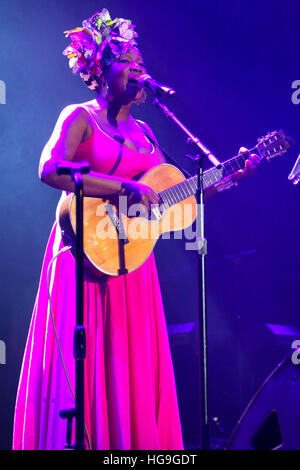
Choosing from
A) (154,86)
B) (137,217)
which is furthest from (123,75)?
(137,217)

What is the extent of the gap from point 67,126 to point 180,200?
2.37ft

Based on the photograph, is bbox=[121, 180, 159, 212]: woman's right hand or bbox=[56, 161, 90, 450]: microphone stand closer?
bbox=[56, 161, 90, 450]: microphone stand

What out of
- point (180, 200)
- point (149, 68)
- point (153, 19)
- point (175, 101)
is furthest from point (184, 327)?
point (153, 19)

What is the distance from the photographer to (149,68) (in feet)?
13.5

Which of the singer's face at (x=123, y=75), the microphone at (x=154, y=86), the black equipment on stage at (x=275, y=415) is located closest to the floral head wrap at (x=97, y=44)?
the singer's face at (x=123, y=75)

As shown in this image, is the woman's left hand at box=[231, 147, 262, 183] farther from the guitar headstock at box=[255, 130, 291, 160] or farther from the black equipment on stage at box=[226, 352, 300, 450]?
the black equipment on stage at box=[226, 352, 300, 450]

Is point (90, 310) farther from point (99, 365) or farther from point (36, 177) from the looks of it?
point (36, 177)

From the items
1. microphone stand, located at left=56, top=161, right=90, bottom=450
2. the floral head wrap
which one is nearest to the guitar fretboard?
the floral head wrap

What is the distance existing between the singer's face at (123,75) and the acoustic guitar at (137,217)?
427 millimetres

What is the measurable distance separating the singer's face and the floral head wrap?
3 centimetres

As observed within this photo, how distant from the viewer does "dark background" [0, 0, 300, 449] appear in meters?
3.88

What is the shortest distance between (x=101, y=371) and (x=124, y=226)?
0.69m

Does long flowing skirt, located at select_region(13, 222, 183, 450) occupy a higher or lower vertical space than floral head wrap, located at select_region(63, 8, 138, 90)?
lower

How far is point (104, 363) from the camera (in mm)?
2424
